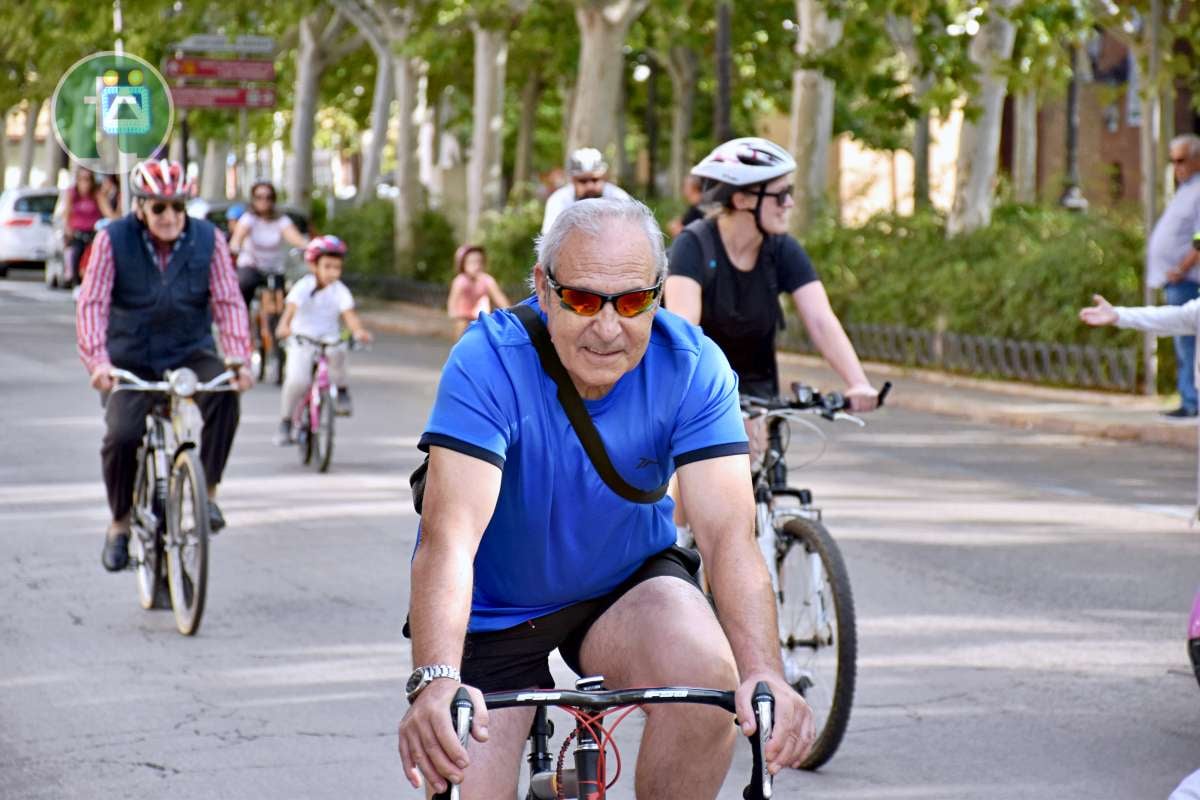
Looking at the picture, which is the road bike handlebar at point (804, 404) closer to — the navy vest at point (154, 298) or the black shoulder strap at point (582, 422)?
the black shoulder strap at point (582, 422)

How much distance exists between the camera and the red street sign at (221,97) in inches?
1470

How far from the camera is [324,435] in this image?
1380cm

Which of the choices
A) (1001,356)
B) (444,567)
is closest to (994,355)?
(1001,356)

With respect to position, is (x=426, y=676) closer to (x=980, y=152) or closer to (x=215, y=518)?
(x=215, y=518)

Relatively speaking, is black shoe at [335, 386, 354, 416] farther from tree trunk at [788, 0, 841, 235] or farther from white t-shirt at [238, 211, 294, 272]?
tree trunk at [788, 0, 841, 235]

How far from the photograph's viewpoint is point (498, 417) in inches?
150

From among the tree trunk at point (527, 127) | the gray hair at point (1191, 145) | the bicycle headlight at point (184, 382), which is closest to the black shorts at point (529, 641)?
the bicycle headlight at point (184, 382)

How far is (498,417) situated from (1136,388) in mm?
14880

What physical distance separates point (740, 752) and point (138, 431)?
3381 mm

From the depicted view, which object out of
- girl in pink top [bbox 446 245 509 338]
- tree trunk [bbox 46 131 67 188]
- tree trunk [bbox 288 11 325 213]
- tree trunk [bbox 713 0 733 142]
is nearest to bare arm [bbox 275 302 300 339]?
girl in pink top [bbox 446 245 509 338]

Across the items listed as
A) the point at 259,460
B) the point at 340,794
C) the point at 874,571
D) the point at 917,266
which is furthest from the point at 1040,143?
the point at 340,794

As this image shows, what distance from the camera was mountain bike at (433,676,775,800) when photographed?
3.34 meters

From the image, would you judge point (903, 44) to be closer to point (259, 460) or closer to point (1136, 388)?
point (1136, 388)

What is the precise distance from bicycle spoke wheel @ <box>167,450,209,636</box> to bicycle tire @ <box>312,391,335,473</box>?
488 centimetres
